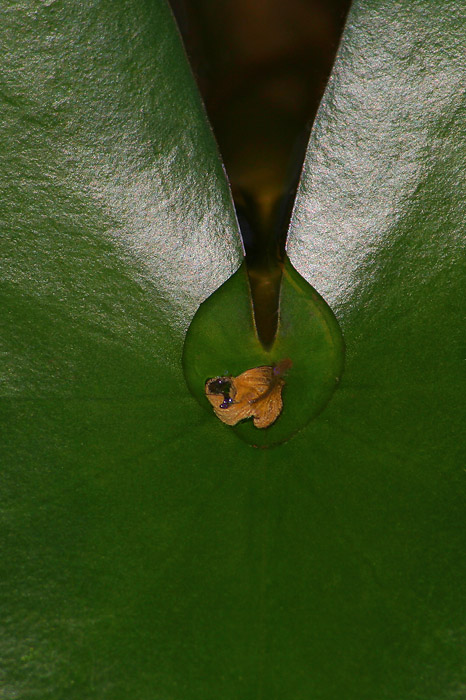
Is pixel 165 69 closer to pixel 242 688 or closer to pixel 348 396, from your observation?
pixel 348 396

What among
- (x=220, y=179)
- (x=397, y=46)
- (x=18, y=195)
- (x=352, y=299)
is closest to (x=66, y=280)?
(x=18, y=195)
